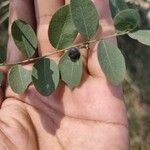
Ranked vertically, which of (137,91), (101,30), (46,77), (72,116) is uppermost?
(101,30)

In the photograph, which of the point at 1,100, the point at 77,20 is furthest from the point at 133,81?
the point at 77,20

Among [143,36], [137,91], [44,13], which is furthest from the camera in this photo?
[137,91]

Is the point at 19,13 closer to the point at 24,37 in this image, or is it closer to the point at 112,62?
the point at 24,37

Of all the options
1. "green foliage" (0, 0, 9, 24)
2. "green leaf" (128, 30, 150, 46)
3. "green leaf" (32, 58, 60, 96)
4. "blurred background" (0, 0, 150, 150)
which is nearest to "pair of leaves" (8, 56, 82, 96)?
"green leaf" (32, 58, 60, 96)

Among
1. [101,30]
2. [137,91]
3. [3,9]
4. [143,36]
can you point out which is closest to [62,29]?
[101,30]

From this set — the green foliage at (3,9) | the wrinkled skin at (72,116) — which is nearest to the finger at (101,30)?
the wrinkled skin at (72,116)

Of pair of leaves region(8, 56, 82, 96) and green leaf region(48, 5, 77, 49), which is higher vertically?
green leaf region(48, 5, 77, 49)

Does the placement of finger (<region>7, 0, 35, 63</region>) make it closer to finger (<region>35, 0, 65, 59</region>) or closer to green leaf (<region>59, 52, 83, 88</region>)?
finger (<region>35, 0, 65, 59</region>)
